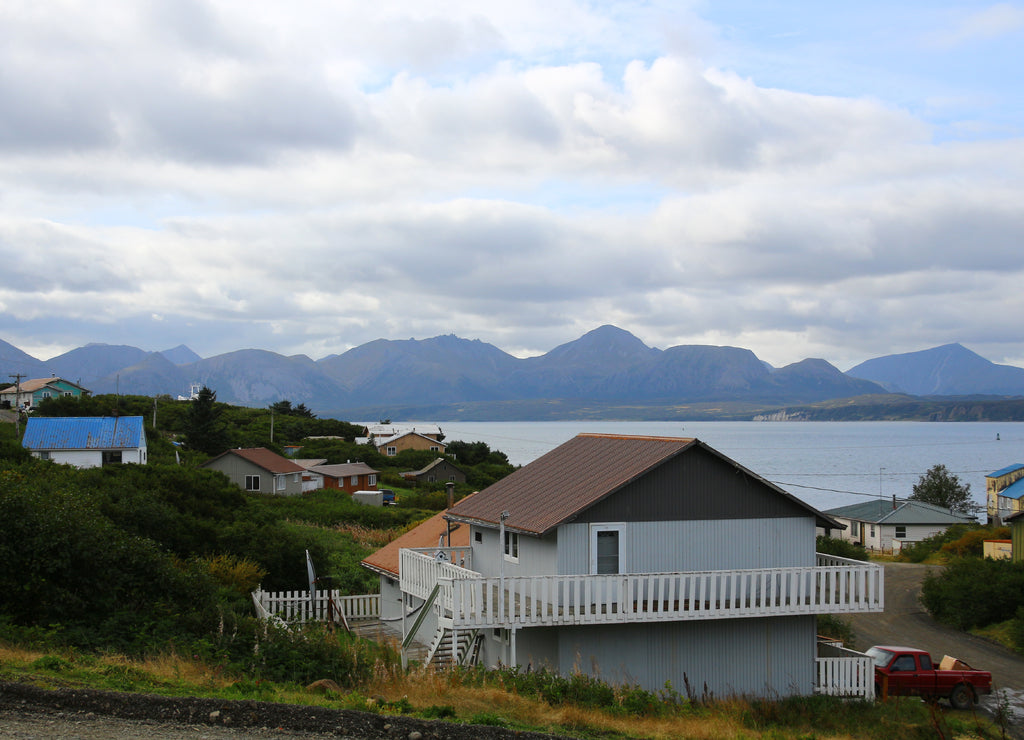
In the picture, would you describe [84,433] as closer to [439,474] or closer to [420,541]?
[439,474]

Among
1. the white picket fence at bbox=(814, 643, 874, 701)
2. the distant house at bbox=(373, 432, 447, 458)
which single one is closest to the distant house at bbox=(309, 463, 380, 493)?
the distant house at bbox=(373, 432, 447, 458)

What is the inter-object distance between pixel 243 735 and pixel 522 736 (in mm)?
3116

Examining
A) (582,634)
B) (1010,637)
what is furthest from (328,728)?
(1010,637)

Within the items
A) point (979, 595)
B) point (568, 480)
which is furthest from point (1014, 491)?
point (568, 480)

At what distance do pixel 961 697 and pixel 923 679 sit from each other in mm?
1194

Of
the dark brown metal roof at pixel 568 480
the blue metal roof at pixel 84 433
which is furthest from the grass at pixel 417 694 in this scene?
the blue metal roof at pixel 84 433

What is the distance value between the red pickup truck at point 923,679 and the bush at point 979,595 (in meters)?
12.0

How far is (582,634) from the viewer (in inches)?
723

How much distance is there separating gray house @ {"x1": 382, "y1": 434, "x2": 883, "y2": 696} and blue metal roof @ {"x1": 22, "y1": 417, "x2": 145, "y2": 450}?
45.0 meters

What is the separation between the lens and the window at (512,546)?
809 inches

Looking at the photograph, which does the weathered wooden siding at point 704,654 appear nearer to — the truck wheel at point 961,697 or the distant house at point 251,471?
the truck wheel at point 961,697

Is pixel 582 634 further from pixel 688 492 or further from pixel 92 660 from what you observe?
pixel 92 660

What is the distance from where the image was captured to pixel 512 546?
20766 millimetres

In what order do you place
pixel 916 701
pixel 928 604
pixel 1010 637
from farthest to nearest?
pixel 928 604 → pixel 1010 637 → pixel 916 701
